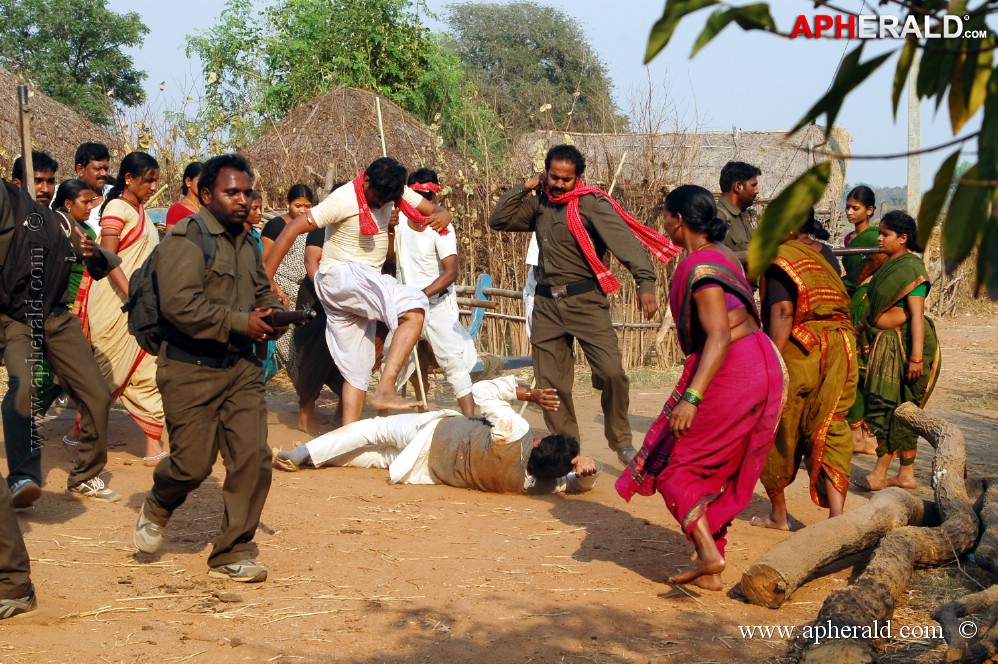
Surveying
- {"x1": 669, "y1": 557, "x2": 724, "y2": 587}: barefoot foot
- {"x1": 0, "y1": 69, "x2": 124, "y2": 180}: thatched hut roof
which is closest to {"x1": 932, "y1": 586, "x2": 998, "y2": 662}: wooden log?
{"x1": 669, "y1": 557, "x2": 724, "y2": 587}: barefoot foot

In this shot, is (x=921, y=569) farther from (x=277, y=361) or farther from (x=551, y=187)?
(x=277, y=361)

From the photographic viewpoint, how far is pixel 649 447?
15.5 ft

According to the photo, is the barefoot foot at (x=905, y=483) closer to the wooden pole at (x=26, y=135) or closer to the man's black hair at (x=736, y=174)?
the man's black hair at (x=736, y=174)

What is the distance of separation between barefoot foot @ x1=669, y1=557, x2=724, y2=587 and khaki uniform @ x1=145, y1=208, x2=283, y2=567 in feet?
6.35

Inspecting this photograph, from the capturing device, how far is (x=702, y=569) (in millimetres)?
4504

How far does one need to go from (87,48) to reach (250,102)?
22.0ft

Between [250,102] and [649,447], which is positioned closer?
[649,447]

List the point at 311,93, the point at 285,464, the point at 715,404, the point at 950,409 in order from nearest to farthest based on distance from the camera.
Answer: the point at 715,404
the point at 285,464
the point at 950,409
the point at 311,93

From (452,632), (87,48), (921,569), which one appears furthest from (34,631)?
(87,48)

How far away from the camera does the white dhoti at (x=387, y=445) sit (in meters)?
6.52

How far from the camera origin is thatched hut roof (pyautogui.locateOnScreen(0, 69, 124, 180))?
50.5 feet

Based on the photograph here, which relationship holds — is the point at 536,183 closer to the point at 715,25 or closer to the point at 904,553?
the point at 904,553

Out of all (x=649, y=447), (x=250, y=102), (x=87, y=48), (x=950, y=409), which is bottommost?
(x=950, y=409)

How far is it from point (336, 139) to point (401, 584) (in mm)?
10865
